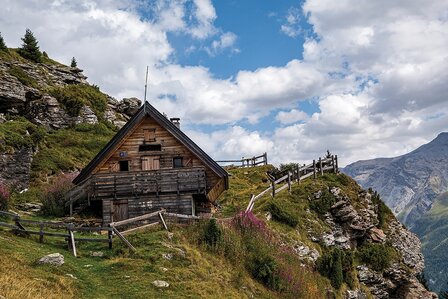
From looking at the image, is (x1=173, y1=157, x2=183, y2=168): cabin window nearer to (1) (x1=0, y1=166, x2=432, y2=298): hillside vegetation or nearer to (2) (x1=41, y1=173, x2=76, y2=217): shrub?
(1) (x1=0, y1=166, x2=432, y2=298): hillside vegetation

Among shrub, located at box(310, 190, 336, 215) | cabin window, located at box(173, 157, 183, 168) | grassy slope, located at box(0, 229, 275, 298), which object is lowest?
grassy slope, located at box(0, 229, 275, 298)

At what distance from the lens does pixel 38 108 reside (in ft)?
175

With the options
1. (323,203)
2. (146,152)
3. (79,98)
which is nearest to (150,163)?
(146,152)

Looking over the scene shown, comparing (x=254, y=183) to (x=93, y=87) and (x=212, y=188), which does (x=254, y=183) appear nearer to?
(x=212, y=188)

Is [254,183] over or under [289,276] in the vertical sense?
over

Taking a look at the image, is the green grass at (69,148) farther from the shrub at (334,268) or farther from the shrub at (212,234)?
the shrub at (334,268)

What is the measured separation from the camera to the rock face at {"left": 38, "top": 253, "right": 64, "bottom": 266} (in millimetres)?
18730

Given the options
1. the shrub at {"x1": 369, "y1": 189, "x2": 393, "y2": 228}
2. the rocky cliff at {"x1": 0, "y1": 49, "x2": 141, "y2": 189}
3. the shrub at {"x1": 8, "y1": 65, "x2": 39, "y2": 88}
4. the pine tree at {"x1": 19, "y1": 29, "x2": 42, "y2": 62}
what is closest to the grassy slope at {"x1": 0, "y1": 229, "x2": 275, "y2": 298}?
the rocky cliff at {"x1": 0, "y1": 49, "x2": 141, "y2": 189}

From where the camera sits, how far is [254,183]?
171 ft

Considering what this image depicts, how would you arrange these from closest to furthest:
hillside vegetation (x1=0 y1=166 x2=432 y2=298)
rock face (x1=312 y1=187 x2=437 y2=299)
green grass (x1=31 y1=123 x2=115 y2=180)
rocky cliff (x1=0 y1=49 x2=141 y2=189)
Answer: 1. hillside vegetation (x1=0 y1=166 x2=432 y2=298)
2. rock face (x1=312 y1=187 x2=437 y2=299)
3. rocky cliff (x1=0 y1=49 x2=141 y2=189)
4. green grass (x1=31 y1=123 x2=115 y2=180)

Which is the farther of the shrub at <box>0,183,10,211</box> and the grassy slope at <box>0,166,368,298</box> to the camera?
the shrub at <box>0,183,10,211</box>

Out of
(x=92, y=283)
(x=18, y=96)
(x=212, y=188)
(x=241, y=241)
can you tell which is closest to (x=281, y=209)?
(x=212, y=188)

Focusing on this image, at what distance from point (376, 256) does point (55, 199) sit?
84.5ft

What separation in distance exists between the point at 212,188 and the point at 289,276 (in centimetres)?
972
